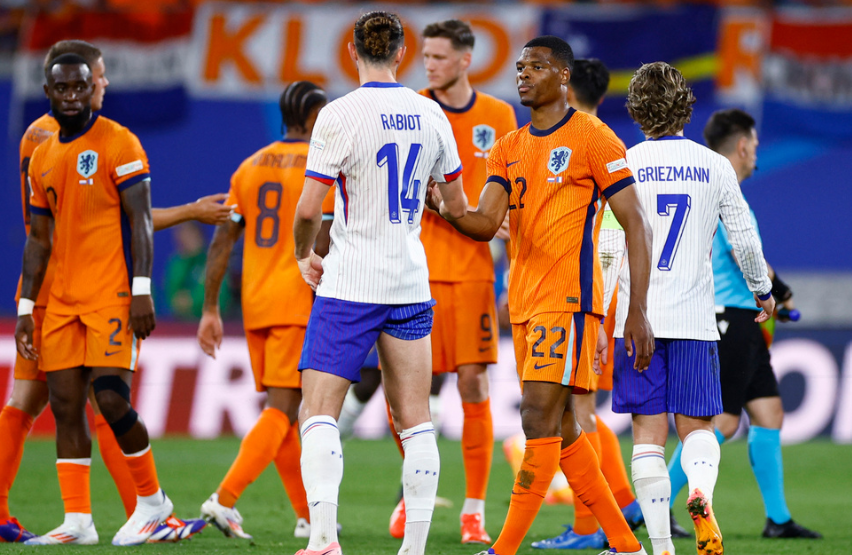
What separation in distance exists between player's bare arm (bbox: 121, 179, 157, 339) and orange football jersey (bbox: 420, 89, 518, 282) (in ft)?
4.91

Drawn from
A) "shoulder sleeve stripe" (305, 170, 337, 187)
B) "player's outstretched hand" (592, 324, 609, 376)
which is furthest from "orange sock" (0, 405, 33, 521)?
"player's outstretched hand" (592, 324, 609, 376)

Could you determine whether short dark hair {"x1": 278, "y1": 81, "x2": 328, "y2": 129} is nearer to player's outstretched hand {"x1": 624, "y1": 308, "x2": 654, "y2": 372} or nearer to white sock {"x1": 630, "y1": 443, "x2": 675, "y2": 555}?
player's outstretched hand {"x1": 624, "y1": 308, "x2": 654, "y2": 372}

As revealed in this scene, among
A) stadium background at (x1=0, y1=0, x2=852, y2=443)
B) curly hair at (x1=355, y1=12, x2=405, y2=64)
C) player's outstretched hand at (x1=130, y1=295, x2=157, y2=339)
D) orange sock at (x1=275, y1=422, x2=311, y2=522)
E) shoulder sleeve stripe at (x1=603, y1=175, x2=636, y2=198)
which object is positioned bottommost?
orange sock at (x1=275, y1=422, x2=311, y2=522)

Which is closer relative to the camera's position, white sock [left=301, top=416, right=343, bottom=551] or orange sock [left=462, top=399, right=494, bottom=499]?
white sock [left=301, top=416, right=343, bottom=551]

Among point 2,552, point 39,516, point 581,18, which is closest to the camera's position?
point 2,552

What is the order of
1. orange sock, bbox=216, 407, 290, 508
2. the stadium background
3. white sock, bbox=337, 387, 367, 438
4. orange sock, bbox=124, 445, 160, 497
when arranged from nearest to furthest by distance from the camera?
orange sock, bbox=124, 445, 160, 497, orange sock, bbox=216, 407, 290, 508, white sock, bbox=337, 387, 367, 438, the stadium background

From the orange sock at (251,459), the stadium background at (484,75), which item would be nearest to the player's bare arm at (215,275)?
the orange sock at (251,459)

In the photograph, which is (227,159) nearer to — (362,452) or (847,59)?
(362,452)

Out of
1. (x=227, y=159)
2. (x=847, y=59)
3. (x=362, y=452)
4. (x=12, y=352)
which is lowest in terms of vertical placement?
(x=362, y=452)

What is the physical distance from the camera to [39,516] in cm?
649

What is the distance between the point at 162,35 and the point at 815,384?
9936mm

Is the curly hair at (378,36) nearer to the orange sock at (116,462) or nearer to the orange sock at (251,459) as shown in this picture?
the orange sock at (251,459)

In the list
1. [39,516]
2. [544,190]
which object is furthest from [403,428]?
[39,516]

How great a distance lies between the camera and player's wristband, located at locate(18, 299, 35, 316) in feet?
17.9
